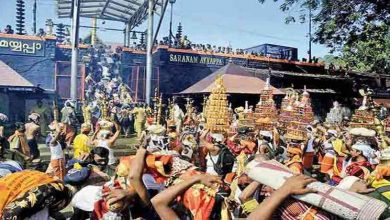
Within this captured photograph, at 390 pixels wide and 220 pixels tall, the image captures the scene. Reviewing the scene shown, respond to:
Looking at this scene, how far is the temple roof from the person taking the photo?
1748 cm

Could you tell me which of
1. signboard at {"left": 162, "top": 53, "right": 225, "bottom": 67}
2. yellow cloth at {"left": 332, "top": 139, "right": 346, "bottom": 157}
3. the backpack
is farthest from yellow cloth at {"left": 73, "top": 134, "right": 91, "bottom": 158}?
signboard at {"left": 162, "top": 53, "right": 225, "bottom": 67}

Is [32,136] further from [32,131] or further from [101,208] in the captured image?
[101,208]

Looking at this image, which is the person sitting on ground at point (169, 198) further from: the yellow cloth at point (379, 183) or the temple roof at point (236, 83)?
the temple roof at point (236, 83)

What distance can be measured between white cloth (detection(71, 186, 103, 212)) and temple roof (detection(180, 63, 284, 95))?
14.0 m

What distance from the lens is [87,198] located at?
3.25 m

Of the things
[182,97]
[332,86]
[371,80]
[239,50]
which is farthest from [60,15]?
[371,80]

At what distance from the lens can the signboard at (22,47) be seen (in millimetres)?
17016

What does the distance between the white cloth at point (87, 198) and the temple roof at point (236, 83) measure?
14.0 meters

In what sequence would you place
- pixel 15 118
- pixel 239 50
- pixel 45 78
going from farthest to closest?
1. pixel 239 50
2. pixel 45 78
3. pixel 15 118

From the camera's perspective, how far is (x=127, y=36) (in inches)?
944

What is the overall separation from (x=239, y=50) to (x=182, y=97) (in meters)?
4.74

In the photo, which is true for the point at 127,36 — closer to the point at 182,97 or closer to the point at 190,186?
the point at 182,97

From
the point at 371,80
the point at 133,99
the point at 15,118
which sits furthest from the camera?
the point at 371,80

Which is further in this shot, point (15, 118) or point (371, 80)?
point (371, 80)
